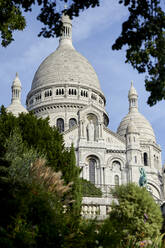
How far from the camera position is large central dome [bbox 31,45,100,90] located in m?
71.9

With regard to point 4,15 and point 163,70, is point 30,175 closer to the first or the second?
point 4,15

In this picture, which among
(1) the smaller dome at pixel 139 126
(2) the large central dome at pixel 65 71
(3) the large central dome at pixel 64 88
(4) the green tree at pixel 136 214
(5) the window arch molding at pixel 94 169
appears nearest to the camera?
(4) the green tree at pixel 136 214

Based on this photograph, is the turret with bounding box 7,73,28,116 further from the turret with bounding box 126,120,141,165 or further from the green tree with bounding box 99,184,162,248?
the green tree with bounding box 99,184,162,248

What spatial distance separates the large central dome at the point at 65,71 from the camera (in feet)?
236

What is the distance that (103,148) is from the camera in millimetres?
53688

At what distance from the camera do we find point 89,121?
5631 cm

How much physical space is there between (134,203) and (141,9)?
10387mm

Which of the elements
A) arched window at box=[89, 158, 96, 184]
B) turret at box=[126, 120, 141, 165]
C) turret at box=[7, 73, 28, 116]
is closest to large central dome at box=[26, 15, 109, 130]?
turret at box=[7, 73, 28, 116]

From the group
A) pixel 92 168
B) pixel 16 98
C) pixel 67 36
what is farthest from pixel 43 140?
pixel 67 36

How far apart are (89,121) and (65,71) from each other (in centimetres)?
1889

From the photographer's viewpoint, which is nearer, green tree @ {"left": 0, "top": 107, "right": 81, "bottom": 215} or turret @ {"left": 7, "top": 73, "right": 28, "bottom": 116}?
green tree @ {"left": 0, "top": 107, "right": 81, "bottom": 215}

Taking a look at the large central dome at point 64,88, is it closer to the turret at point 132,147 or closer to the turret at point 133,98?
the turret at point 133,98

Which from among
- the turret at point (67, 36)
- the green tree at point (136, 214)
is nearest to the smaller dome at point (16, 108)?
the turret at point (67, 36)

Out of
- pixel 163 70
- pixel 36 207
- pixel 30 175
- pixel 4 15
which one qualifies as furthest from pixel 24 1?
pixel 30 175
